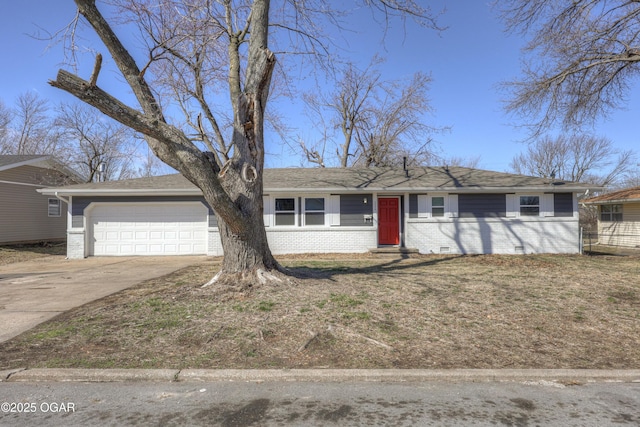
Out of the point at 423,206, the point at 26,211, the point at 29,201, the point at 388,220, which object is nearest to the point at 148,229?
the point at 26,211

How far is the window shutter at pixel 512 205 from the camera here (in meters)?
14.7

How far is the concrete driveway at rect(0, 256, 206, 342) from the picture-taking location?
20.3ft

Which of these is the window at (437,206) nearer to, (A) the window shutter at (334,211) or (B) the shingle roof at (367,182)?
(B) the shingle roof at (367,182)

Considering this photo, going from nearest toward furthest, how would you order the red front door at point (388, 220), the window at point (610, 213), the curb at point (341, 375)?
the curb at point (341, 375) < the red front door at point (388, 220) < the window at point (610, 213)

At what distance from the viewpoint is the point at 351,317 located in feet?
18.2

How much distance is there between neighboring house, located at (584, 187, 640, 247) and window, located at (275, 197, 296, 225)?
55.2 feet

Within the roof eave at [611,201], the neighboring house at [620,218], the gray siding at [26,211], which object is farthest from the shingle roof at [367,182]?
the neighboring house at [620,218]

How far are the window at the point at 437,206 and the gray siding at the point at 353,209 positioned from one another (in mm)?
2469

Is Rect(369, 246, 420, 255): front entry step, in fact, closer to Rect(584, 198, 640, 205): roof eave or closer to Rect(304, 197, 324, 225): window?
Rect(304, 197, 324, 225): window

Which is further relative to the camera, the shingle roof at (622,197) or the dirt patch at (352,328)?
the shingle roof at (622,197)

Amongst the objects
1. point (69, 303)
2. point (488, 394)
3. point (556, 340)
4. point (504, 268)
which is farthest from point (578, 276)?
point (69, 303)

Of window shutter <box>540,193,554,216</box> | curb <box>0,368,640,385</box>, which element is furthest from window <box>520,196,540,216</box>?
curb <box>0,368,640,385</box>

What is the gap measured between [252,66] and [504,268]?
8499mm

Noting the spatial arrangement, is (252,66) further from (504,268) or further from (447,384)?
(504,268)
